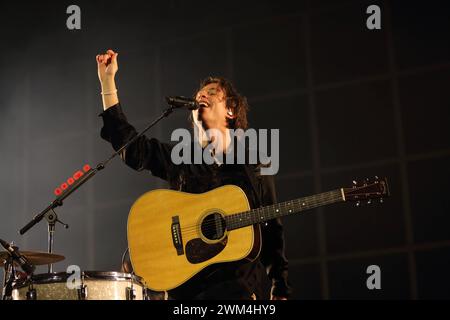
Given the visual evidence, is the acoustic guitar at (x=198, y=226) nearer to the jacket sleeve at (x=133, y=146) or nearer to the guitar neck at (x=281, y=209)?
the guitar neck at (x=281, y=209)

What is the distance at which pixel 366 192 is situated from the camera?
3107 millimetres

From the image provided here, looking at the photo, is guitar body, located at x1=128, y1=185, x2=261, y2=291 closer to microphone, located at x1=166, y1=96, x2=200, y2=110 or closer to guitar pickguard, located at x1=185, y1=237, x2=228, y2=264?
guitar pickguard, located at x1=185, y1=237, x2=228, y2=264

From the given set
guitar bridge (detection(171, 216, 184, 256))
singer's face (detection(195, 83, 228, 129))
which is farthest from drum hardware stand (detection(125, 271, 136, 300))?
singer's face (detection(195, 83, 228, 129))

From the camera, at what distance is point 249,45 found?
5.04 metres

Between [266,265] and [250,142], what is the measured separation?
1368 mm

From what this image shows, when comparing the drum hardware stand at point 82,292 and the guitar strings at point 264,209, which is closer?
the drum hardware stand at point 82,292

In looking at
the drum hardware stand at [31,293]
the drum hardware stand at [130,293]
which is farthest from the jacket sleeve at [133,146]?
the drum hardware stand at [31,293]

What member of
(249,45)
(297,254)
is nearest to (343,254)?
(297,254)

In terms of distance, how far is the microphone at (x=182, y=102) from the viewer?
3.22 metres

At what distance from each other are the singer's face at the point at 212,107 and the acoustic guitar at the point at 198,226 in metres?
0.47

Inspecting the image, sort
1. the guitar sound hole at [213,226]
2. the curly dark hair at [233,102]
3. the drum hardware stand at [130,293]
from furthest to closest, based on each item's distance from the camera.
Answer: the curly dark hair at [233,102] → the guitar sound hole at [213,226] → the drum hardware stand at [130,293]

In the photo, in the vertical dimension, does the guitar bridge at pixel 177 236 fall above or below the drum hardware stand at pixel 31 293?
above

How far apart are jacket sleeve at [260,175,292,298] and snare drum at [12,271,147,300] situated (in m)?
0.66

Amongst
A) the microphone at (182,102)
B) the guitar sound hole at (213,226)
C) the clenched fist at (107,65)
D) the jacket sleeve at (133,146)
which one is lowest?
the guitar sound hole at (213,226)
